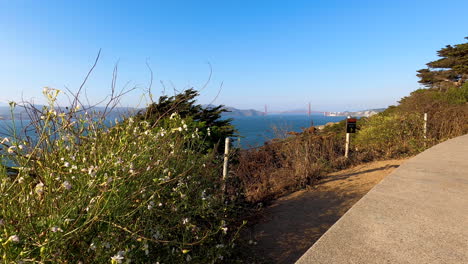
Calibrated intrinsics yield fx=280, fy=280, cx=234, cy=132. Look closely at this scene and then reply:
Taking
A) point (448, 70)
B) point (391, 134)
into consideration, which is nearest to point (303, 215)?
point (391, 134)

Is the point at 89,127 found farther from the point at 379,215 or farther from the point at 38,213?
the point at 379,215

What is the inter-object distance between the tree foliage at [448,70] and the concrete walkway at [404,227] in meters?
38.9

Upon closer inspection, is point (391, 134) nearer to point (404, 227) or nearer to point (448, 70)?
point (404, 227)

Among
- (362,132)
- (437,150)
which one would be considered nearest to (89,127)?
(437,150)

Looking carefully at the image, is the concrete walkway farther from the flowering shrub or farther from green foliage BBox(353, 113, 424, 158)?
green foliage BBox(353, 113, 424, 158)

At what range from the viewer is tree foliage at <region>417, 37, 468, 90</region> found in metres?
33.6

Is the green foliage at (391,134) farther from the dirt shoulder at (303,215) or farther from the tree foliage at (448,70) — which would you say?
the tree foliage at (448,70)

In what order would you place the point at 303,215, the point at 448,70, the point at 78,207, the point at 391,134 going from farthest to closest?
the point at 448,70 < the point at 391,134 < the point at 303,215 < the point at 78,207

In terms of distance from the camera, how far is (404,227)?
2262mm

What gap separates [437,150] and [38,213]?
22.2 feet

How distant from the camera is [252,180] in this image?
6383 millimetres

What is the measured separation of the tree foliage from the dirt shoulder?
36914 millimetres

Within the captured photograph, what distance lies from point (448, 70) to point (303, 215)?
1743 inches

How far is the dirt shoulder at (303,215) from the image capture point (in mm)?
3574
